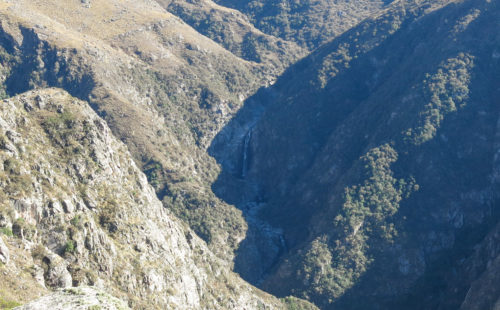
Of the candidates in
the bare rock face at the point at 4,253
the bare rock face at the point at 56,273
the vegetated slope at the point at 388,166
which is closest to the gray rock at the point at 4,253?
the bare rock face at the point at 4,253

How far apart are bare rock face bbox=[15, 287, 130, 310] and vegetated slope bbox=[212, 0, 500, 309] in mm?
77061

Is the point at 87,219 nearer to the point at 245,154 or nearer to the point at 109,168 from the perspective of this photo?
the point at 109,168

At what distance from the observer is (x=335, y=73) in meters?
190

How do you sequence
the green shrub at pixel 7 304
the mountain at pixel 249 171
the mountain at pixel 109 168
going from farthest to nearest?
the mountain at pixel 249 171 < the mountain at pixel 109 168 < the green shrub at pixel 7 304

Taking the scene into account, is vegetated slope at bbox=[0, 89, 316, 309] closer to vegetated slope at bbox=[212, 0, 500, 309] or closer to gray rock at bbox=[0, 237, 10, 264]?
gray rock at bbox=[0, 237, 10, 264]

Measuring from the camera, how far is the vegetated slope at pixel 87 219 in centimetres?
5881

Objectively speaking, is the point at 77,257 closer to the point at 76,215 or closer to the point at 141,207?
the point at 76,215

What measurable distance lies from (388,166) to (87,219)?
93467mm

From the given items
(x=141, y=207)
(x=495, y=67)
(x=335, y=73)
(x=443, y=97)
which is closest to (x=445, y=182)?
(x=443, y=97)

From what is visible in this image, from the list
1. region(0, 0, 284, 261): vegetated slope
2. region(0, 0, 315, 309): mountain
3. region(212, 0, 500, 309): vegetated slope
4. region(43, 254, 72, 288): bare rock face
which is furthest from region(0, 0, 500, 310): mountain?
region(0, 0, 284, 261): vegetated slope

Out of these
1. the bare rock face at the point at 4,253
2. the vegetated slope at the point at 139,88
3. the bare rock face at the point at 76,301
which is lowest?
the bare rock face at the point at 4,253

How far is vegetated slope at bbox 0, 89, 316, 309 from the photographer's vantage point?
58812 mm

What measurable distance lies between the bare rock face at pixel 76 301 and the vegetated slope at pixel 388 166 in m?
77.1

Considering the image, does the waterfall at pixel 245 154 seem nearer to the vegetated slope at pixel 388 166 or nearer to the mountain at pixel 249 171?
the vegetated slope at pixel 388 166
